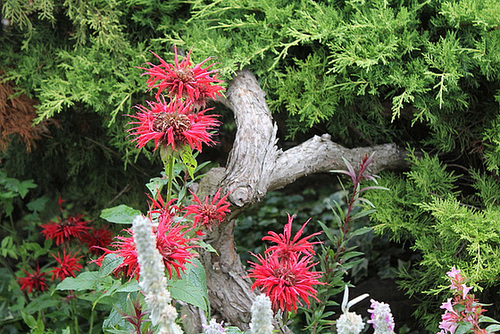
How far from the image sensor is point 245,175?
5.03ft

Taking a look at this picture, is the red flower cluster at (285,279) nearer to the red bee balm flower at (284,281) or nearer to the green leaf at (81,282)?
the red bee balm flower at (284,281)

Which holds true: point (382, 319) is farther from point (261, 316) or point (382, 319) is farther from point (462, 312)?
point (462, 312)

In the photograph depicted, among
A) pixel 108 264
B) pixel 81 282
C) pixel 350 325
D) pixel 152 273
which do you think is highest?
pixel 152 273

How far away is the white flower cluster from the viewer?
2.14 feet

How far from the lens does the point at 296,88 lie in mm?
1827

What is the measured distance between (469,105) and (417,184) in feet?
1.17

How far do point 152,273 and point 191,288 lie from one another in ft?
1.64

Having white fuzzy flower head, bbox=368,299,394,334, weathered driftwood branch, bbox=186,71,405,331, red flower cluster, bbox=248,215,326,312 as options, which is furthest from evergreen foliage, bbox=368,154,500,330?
white fuzzy flower head, bbox=368,299,394,334

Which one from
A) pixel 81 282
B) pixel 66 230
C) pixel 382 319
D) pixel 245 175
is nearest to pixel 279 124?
pixel 245 175

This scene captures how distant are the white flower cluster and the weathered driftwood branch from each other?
775mm

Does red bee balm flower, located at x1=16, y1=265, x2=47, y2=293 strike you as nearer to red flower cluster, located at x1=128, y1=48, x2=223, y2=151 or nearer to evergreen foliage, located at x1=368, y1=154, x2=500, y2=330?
red flower cluster, located at x1=128, y1=48, x2=223, y2=151

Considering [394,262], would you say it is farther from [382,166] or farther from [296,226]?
[382,166]

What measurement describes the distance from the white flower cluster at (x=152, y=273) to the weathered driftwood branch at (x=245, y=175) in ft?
2.54

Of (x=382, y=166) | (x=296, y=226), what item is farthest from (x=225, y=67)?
(x=296, y=226)
